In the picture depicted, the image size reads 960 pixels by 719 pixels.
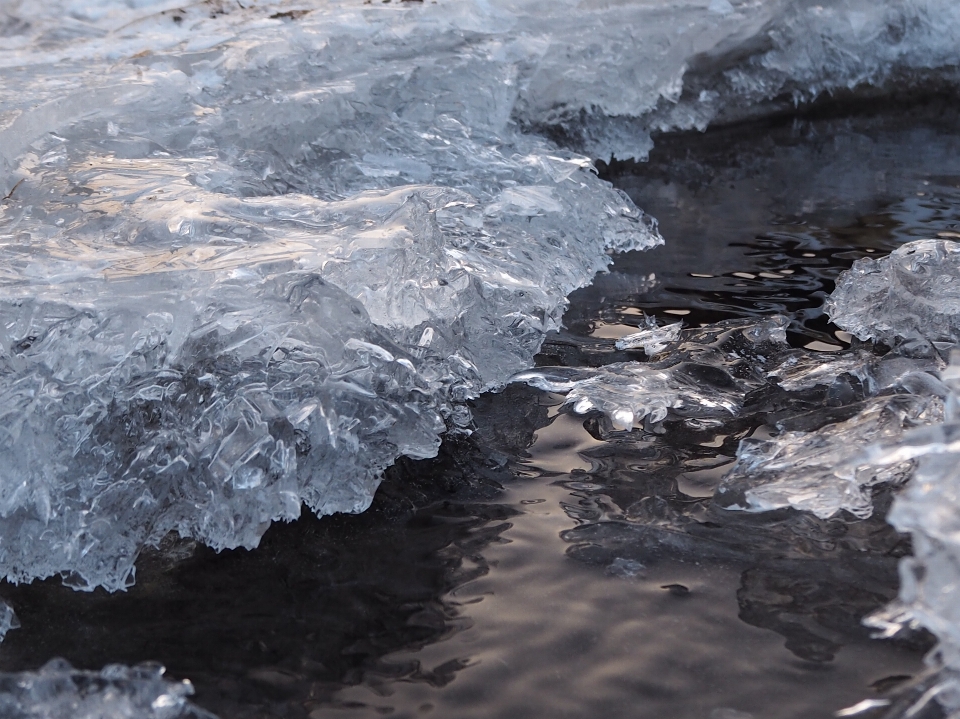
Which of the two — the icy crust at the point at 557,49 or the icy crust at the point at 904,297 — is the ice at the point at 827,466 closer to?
the icy crust at the point at 904,297

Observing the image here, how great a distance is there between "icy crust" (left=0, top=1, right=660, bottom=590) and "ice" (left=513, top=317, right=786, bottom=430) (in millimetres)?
196

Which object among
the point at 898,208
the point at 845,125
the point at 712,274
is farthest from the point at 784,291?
the point at 845,125

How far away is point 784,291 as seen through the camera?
3133 millimetres

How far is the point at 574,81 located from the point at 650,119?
65 cm

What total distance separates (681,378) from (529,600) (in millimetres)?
921

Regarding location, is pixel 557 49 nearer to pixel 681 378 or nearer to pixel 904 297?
pixel 904 297

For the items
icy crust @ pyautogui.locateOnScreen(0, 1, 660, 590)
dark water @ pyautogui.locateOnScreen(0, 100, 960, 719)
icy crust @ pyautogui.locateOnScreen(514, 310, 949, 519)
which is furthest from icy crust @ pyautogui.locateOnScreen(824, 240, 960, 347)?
icy crust @ pyautogui.locateOnScreen(0, 1, 660, 590)

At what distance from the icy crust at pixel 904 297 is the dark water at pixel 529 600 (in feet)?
1.44

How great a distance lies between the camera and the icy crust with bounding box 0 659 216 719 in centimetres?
152

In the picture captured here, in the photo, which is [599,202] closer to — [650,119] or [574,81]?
[574,81]

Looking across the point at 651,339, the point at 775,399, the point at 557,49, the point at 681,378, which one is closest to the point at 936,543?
the point at 775,399

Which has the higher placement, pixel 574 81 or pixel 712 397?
pixel 574 81

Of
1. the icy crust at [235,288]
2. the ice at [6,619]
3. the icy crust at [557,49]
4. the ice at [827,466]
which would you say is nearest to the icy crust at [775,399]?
the ice at [827,466]

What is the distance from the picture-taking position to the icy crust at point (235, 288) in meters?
2.00
